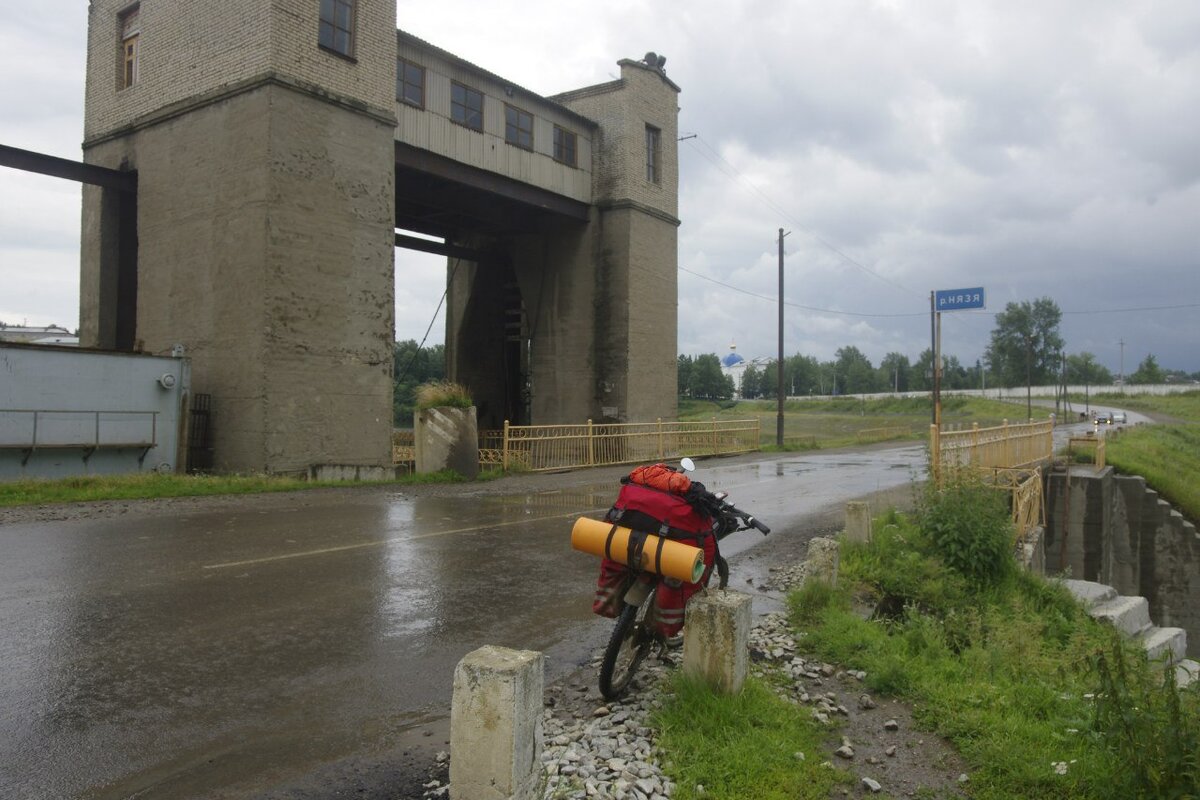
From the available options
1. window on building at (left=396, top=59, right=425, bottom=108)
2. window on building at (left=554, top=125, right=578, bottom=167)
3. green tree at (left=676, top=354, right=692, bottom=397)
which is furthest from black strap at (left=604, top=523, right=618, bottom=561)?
green tree at (left=676, top=354, right=692, bottom=397)

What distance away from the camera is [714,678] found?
4.58 m

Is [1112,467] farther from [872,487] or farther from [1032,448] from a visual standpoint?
[872,487]

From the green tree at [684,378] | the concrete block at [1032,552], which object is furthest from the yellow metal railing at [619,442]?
the green tree at [684,378]

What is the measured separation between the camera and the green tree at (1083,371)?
126 meters

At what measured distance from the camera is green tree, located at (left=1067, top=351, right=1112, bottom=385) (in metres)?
126

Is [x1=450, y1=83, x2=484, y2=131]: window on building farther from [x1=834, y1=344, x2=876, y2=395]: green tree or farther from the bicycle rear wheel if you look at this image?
[x1=834, y1=344, x2=876, y2=395]: green tree

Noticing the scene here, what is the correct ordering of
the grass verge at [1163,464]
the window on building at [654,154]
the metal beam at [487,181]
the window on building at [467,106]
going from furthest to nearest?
the window on building at [654,154] → the grass verge at [1163,464] → the window on building at [467,106] → the metal beam at [487,181]

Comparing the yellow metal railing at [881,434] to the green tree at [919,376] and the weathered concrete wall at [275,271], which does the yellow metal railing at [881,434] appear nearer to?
the weathered concrete wall at [275,271]

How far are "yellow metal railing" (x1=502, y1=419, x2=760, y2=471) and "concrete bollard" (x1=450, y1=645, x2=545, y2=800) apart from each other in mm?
15863

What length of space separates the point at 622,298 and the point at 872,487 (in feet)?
42.2

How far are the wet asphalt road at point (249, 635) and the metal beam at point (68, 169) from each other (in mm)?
11156

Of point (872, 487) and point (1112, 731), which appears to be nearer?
point (1112, 731)

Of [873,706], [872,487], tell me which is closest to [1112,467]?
[872,487]

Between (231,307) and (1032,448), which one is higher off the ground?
(231,307)
